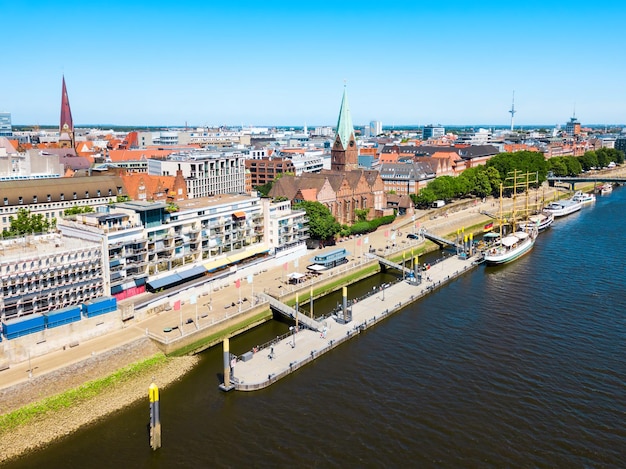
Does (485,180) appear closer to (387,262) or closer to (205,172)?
(387,262)

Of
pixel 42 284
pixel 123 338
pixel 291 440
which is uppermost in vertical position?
pixel 42 284

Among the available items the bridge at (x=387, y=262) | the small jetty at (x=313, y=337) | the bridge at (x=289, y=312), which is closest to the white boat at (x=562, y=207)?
the bridge at (x=387, y=262)

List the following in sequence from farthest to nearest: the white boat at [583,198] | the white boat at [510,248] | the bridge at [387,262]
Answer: the white boat at [583,198], the white boat at [510,248], the bridge at [387,262]

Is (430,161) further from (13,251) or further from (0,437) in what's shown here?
(0,437)

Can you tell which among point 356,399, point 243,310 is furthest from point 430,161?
point 356,399

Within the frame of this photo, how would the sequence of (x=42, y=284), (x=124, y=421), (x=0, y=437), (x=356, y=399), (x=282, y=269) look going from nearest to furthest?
(x=0, y=437) → (x=124, y=421) → (x=356, y=399) → (x=42, y=284) → (x=282, y=269)

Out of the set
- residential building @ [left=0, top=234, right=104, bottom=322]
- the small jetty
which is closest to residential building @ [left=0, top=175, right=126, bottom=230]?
residential building @ [left=0, top=234, right=104, bottom=322]

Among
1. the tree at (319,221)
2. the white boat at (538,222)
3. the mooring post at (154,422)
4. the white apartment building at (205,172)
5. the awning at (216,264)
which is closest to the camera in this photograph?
the mooring post at (154,422)

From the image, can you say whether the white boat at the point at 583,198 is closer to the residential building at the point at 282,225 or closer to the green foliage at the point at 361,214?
the green foliage at the point at 361,214
